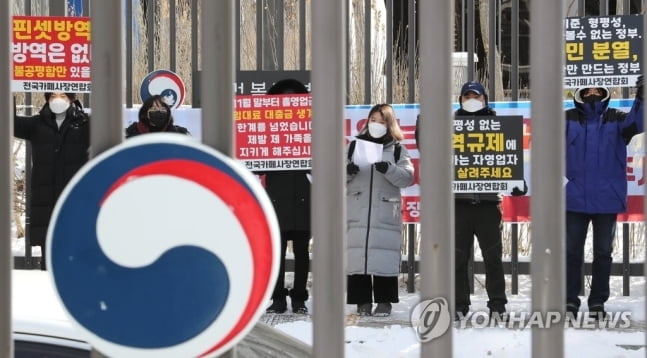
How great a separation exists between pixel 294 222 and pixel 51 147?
2.23 m

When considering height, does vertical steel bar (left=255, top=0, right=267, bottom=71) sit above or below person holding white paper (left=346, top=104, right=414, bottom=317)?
above

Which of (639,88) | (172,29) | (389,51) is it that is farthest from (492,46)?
(172,29)

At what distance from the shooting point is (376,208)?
8820mm

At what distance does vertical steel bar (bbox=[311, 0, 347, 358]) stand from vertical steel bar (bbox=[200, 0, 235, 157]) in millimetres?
138

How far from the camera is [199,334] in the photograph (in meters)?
1.62

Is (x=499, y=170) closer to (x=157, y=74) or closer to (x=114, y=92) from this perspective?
(x=157, y=74)

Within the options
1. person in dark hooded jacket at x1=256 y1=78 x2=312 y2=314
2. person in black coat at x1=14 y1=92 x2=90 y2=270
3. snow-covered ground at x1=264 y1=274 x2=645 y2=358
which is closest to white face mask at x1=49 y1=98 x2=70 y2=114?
person in black coat at x1=14 y1=92 x2=90 y2=270

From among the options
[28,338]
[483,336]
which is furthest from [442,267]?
[483,336]

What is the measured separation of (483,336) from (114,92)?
6928 mm

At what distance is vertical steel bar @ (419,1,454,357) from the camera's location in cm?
167

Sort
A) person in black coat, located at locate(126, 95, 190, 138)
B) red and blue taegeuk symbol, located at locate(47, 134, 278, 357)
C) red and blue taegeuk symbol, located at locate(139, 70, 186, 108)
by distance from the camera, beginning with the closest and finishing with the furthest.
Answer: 1. red and blue taegeuk symbol, located at locate(47, 134, 278, 357)
2. person in black coat, located at locate(126, 95, 190, 138)
3. red and blue taegeuk symbol, located at locate(139, 70, 186, 108)

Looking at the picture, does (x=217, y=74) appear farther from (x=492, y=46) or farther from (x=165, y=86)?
(x=165, y=86)

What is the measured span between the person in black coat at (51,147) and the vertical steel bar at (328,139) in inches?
303

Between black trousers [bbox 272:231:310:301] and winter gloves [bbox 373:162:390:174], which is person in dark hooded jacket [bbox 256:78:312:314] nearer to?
black trousers [bbox 272:231:310:301]
